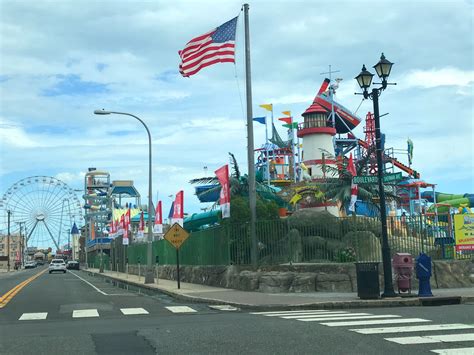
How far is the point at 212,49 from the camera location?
854 inches

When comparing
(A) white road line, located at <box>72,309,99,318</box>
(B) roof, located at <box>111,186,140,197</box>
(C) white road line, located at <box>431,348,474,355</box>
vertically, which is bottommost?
(A) white road line, located at <box>72,309,99,318</box>

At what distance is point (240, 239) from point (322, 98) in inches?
1488

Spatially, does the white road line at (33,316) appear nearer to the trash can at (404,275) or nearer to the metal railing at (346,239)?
the metal railing at (346,239)

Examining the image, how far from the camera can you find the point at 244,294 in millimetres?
20109

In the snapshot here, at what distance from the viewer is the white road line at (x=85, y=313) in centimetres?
1499

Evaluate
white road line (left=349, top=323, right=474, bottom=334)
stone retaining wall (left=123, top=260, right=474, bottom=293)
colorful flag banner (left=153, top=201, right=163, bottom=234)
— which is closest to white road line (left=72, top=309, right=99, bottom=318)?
stone retaining wall (left=123, top=260, right=474, bottom=293)

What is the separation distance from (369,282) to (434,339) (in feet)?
24.4

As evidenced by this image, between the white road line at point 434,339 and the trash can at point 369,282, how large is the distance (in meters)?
6.99

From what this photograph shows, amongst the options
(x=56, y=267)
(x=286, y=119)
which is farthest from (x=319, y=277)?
(x=56, y=267)

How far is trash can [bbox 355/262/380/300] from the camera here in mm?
16922

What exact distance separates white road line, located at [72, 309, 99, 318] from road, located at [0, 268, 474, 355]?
0.03m

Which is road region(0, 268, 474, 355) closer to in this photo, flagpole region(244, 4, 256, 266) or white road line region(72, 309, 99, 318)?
white road line region(72, 309, 99, 318)

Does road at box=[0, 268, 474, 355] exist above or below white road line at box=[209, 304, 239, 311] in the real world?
above

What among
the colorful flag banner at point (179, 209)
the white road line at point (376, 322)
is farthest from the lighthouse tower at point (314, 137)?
the white road line at point (376, 322)
